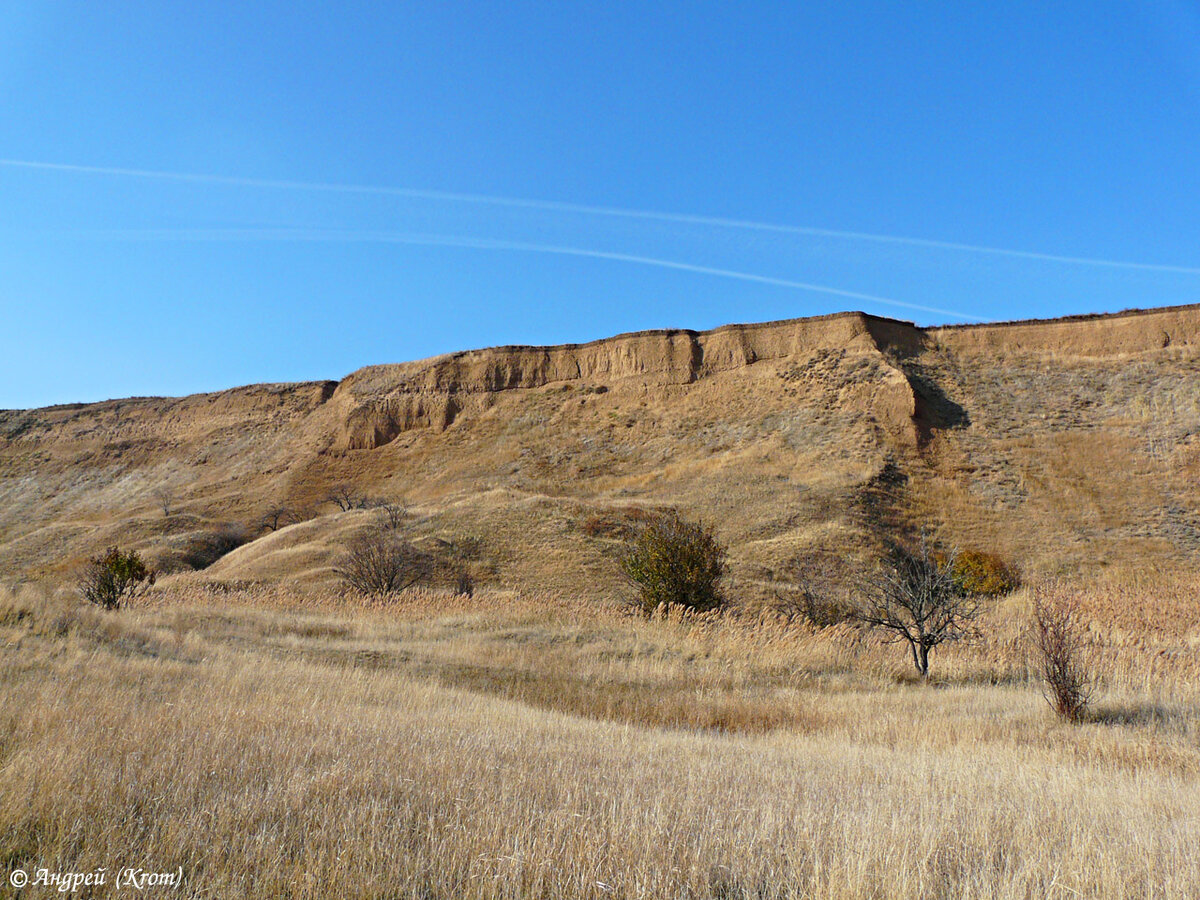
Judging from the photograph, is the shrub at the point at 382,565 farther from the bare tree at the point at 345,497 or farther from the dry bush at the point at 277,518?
the dry bush at the point at 277,518

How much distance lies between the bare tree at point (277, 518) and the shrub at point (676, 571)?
135ft

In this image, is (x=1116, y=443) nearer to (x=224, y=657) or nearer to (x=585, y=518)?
(x=585, y=518)

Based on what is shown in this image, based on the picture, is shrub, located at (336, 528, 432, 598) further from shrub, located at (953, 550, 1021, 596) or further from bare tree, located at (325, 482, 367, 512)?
bare tree, located at (325, 482, 367, 512)

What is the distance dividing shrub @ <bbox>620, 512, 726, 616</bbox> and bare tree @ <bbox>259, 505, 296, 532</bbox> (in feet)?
135

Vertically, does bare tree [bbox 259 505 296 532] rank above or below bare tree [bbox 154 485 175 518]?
below

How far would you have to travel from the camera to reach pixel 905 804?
179 inches

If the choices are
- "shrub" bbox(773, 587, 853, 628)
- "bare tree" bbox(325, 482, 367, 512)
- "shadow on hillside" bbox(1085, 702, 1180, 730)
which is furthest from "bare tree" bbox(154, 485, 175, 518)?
"shadow on hillside" bbox(1085, 702, 1180, 730)

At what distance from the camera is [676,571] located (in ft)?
64.2

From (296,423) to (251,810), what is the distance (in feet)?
244

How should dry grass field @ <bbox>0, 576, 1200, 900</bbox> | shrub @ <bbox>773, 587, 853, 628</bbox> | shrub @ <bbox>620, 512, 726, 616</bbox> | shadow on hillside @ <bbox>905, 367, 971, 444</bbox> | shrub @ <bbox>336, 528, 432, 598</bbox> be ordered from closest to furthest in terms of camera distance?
dry grass field @ <bbox>0, 576, 1200, 900</bbox>
shrub @ <bbox>773, 587, 853, 628</bbox>
shrub @ <bbox>620, 512, 726, 616</bbox>
shrub @ <bbox>336, 528, 432, 598</bbox>
shadow on hillside @ <bbox>905, 367, 971, 444</bbox>

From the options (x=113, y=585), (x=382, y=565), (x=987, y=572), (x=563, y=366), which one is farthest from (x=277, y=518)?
(x=987, y=572)

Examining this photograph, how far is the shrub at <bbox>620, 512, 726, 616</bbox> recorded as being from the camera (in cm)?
1917

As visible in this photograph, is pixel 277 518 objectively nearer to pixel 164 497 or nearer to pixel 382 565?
pixel 164 497

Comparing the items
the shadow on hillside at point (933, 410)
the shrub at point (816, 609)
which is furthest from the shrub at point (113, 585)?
the shadow on hillside at point (933, 410)
